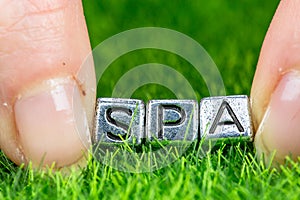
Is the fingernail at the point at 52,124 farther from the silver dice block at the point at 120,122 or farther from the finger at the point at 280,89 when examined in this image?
the finger at the point at 280,89

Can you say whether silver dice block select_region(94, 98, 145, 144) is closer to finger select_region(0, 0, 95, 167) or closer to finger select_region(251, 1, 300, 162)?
finger select_region(0, 0, 95, 167)

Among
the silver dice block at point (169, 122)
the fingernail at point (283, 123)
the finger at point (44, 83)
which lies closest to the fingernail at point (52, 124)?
the finger at point (44, 83)

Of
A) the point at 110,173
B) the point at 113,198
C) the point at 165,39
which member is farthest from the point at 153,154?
the point at 165,39

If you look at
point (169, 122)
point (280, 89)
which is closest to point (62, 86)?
point (169, 122)

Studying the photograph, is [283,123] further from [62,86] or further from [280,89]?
[62,86]

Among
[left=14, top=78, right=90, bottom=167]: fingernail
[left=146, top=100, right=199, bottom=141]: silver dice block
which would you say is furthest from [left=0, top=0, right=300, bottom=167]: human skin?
[left=146, top=100, right=199, bottom=141]: silver dice block

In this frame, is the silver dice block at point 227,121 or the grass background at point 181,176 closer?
the grass background at point 181,176

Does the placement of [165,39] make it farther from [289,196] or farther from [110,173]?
[289,196]
